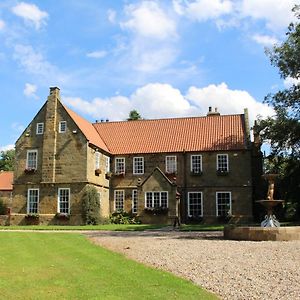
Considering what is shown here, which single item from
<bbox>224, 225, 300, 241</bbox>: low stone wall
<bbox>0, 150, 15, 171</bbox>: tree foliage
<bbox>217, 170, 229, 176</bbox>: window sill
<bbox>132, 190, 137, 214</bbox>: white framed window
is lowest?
<bbox>224, 225, 300, 241</bbox>: low stone wall

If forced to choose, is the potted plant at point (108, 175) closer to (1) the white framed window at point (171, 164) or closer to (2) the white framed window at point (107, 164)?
(2) the white framed window at point (107, 164)

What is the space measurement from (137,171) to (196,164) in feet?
17.8

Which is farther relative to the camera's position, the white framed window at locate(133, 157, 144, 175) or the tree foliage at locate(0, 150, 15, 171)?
the tree foliage at locate(0, 150, 15, 171)

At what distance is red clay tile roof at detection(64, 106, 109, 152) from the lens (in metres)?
38.4

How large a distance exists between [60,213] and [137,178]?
7655mm

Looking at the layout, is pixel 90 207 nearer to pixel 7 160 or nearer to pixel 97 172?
pixel 97 172

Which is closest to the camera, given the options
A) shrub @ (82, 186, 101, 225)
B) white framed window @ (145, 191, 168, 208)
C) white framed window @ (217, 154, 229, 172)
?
shrub @ (82, 186, 101, 225)

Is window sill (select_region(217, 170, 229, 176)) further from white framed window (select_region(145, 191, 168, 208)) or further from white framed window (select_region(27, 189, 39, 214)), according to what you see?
white framed window (select_region(27, 189, 39, 214))

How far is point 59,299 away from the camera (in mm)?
7852

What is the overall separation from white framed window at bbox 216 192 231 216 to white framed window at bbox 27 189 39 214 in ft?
50.5

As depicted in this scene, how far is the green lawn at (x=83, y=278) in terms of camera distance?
8.31 m

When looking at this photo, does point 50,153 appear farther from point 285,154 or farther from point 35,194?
point 285,154

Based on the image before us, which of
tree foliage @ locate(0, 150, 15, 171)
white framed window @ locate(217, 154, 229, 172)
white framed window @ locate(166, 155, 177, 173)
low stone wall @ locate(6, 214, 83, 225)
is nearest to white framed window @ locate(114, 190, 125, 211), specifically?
white framed window @ locate(166, 155, 177, 173)

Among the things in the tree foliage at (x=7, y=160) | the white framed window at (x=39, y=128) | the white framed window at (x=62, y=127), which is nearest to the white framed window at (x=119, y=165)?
the white framed window at (x=62, y=127)
